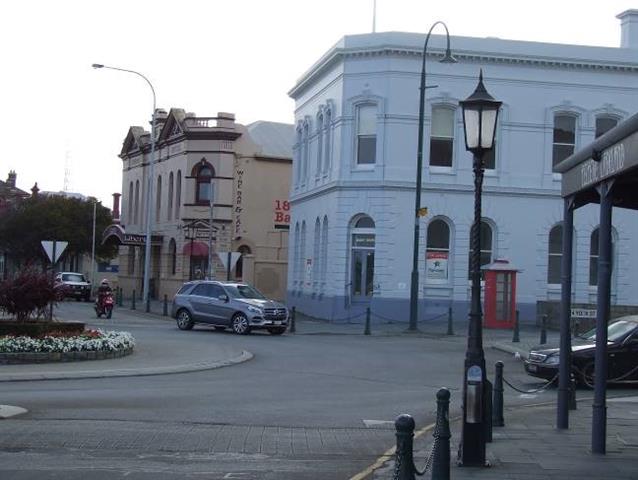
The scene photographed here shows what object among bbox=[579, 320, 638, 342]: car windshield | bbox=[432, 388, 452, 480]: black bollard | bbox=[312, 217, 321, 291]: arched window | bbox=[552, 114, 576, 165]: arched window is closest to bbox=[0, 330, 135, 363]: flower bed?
bbox=[579, 320, 638, 342]: car windshield

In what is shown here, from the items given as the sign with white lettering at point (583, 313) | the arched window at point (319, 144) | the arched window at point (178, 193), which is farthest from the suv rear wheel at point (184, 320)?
the arched window at point (178, 193)

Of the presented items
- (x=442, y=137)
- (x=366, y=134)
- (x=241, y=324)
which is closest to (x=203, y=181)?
(x=366, y=134)

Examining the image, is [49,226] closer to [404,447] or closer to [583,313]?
[583,313]

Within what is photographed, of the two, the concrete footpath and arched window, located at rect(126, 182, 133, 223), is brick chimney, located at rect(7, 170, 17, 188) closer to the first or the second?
arched window, located at rect(126, 182, 133, 223)

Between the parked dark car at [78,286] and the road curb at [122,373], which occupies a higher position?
the parked dark car at [78,286]

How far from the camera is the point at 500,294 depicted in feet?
120

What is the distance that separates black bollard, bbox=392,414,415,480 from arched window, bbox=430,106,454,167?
110 feet

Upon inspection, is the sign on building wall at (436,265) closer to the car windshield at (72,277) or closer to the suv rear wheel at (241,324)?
the suv rear wheel at (241,324)

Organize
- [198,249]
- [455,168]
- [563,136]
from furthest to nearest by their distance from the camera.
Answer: [198,249]
[563,136]
[455,168]

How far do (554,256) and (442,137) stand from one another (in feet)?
22.1

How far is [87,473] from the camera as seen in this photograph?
9.75 m

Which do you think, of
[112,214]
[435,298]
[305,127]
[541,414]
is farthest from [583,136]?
[112,214]

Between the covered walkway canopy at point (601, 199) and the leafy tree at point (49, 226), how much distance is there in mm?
62673

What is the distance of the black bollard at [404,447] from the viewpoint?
725 centimetres
